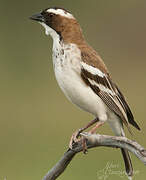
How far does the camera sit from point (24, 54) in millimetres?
11781

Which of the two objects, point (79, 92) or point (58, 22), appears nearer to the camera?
point (79, 92)

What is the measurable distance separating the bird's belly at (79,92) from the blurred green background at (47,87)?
106cm

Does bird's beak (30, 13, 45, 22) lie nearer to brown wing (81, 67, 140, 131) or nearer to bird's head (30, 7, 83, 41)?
bird's head (30, 7, 83, 41)

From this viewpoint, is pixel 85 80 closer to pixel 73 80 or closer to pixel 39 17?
pixel 73 80

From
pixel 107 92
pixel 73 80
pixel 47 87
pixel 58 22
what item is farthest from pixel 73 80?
pixel 47 87

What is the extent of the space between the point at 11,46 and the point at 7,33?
228 millimetres

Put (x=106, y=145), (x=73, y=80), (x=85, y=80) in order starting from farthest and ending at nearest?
(x=85, y=80) < (x=73, y=80) < (x=106, y=145)

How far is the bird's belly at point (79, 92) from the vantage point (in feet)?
19.5

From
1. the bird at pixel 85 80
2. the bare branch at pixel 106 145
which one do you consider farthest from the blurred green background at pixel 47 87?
the bare branch at pixel 106 145

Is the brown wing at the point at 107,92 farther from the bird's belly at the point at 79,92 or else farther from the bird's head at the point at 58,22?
the bird's head at the point at 58,22

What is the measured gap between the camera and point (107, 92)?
6109mm

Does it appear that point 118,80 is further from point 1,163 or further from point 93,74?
point 93,74

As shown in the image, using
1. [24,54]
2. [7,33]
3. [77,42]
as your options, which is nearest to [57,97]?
[24,54]

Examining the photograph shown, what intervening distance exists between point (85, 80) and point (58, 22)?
1.87 ft
